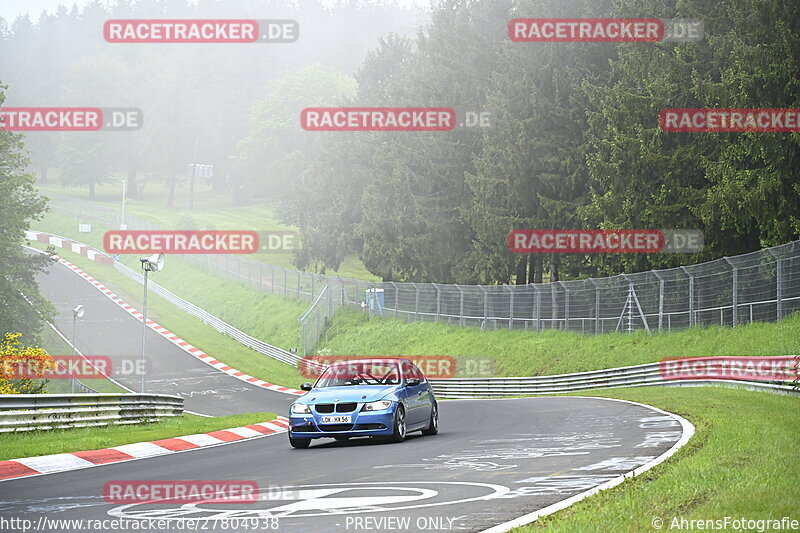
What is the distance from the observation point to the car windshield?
1705 cm

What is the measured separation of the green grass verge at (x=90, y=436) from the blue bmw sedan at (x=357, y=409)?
10.7 ft

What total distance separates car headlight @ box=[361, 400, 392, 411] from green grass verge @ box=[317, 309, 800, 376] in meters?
12.1

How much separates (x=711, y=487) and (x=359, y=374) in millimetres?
9807

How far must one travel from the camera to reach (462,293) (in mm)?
46062

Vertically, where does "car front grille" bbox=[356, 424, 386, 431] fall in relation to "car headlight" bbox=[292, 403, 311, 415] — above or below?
below

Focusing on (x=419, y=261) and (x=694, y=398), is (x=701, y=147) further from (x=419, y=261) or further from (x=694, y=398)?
(x=419, y=261)

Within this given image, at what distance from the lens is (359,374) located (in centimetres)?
1734

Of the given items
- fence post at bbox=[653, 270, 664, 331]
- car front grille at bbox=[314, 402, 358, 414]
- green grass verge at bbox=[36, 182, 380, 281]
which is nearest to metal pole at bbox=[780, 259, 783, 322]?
fence post at bbox=[653, 270, 664, 331]

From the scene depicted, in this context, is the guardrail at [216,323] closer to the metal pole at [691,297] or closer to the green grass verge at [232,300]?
the green grass verge at [232,300]

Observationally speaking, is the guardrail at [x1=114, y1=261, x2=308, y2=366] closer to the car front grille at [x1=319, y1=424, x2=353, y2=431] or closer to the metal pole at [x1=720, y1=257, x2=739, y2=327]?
the metal pole at [x1=720, y1=257, x2=739, y2=327]

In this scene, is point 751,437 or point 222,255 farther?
point 222,255

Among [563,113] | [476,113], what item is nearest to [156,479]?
[563,113]

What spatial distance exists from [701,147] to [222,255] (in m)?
51.5

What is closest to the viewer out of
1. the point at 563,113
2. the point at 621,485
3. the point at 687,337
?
the point at 621,485
